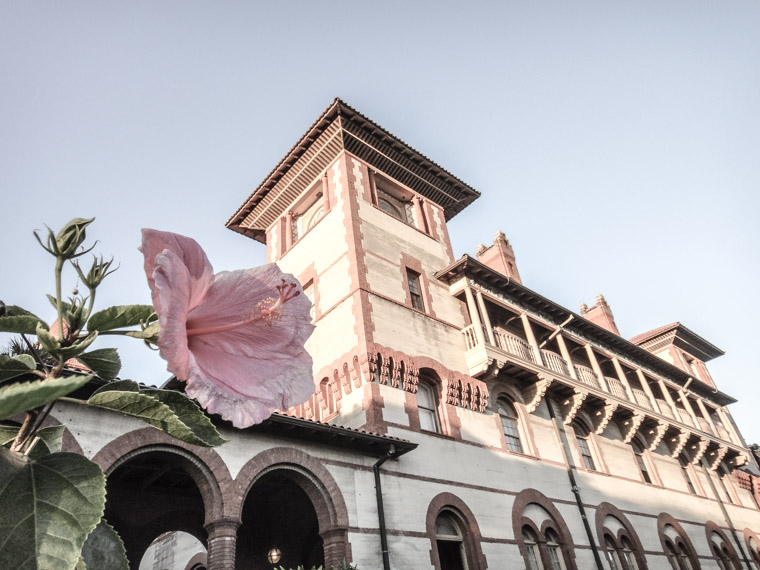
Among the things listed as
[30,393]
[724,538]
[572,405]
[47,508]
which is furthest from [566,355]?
[30,393]

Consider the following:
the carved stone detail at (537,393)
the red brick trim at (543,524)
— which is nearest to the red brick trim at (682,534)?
the red brick trim at (543,524)

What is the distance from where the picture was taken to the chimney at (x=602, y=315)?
28.5m

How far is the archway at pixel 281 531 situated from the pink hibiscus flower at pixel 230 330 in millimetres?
11717

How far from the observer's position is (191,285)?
36.2 inches

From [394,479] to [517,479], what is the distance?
164 inches

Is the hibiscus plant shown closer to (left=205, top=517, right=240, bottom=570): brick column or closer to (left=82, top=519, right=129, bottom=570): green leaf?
(left=82, top=519, right=129, bottom=570): green leaf

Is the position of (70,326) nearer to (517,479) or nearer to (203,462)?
(203,462)

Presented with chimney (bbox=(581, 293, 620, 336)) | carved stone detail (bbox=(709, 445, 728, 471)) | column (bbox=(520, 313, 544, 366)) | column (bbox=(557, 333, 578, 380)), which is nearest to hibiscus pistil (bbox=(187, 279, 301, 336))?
column (bbox=(520, 313, 544, 366))

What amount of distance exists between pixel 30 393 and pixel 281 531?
1346 centimetres

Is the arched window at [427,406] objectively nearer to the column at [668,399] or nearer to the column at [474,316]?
→ the column at [474,316]

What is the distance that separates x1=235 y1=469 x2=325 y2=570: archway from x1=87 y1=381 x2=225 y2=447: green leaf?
11789 millimetres

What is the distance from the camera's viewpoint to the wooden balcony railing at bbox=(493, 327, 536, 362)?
15516mm

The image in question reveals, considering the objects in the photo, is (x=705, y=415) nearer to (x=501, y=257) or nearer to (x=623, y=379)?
(x=623, y=379)

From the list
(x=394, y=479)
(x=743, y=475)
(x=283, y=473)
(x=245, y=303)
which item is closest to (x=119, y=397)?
(x=245, y=303)
